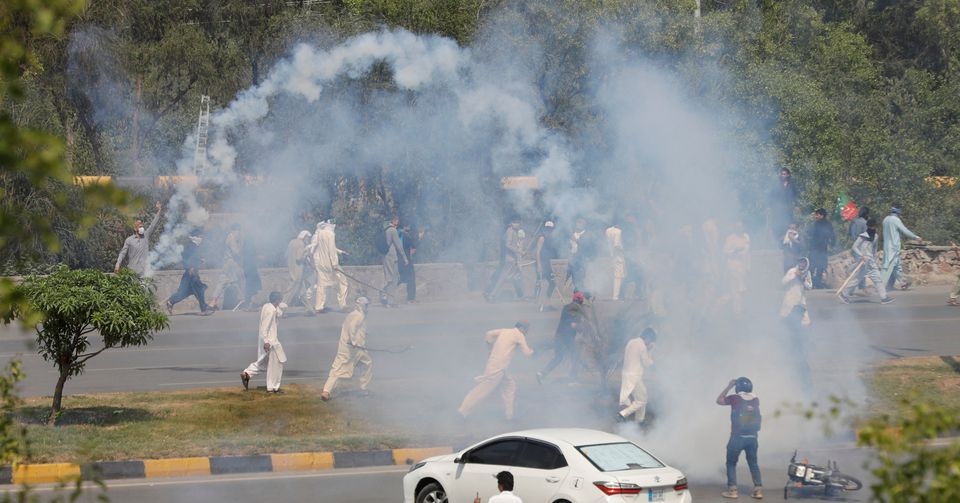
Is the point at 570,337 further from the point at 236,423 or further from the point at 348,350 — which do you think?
the point at 236,423

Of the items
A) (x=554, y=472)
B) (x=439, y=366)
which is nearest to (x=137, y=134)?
(x=439, y=366)

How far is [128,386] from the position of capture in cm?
1844

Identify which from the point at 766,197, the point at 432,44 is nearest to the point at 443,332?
the point at 432,44

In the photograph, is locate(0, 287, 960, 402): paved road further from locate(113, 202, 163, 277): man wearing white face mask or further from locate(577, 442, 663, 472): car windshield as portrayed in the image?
locate(577, 442, 663, 472): car windshield

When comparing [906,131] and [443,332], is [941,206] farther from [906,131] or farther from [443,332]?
[443,332]

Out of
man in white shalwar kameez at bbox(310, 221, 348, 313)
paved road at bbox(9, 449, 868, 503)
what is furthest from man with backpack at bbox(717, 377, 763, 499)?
man in white shalwar kameez at bbox(310, 221, 348, 313)

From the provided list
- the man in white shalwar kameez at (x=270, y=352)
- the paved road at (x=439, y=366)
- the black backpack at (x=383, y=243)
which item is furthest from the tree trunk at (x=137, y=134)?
the man in white shalwar kameez at (x=270, y=352)

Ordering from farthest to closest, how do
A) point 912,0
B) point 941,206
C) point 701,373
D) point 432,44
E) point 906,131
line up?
point 912,0 → point 906,131 → point 941,206 → point 432,44 → point 701,373

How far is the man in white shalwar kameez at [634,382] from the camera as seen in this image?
1630 cm

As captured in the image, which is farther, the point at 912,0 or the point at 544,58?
the point at 912,0

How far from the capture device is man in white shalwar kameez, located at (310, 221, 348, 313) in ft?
84.2

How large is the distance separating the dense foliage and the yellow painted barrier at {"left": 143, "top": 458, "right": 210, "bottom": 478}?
1373cm

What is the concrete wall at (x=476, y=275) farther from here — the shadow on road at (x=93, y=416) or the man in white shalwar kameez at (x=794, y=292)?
the shadow on road at (x=93, y=416)

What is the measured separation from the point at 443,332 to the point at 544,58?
256 inches
